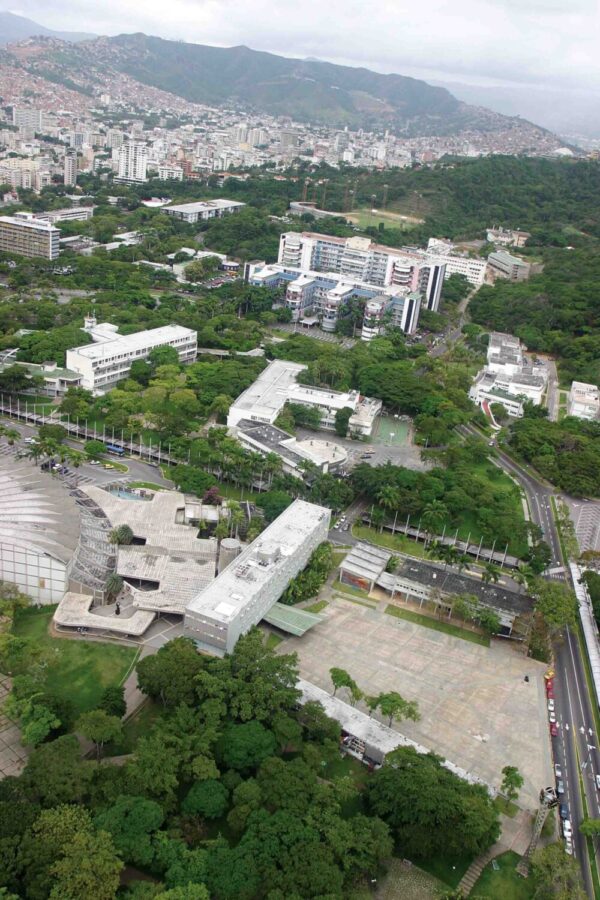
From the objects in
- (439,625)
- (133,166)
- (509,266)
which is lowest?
(439,625)

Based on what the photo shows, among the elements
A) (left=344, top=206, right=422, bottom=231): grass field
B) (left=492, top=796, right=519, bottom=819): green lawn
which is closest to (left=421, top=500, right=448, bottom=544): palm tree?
(left=492, top=796, right=519, bottom=819): green lawn

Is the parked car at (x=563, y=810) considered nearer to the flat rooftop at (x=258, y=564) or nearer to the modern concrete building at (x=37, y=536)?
the flat rooftop at (x=258, y=564)

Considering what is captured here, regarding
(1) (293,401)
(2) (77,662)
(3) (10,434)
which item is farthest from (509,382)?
(2) (77,662)

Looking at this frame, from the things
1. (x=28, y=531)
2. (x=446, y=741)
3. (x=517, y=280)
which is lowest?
(x=446, y=741)

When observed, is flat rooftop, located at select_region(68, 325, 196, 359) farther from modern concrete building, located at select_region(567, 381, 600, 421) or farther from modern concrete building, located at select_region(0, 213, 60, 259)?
modern concrete building, located at select_region(567, 381, 600, 421)

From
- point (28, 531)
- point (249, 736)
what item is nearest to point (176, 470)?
point (28, 531)

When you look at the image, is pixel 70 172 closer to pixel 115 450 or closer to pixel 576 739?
pixel 115 450

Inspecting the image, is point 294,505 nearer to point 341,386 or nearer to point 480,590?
point 480,590

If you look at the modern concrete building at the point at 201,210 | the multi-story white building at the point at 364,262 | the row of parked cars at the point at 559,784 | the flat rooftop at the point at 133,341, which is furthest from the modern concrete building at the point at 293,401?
the modern concrete building at the point at 201,210
